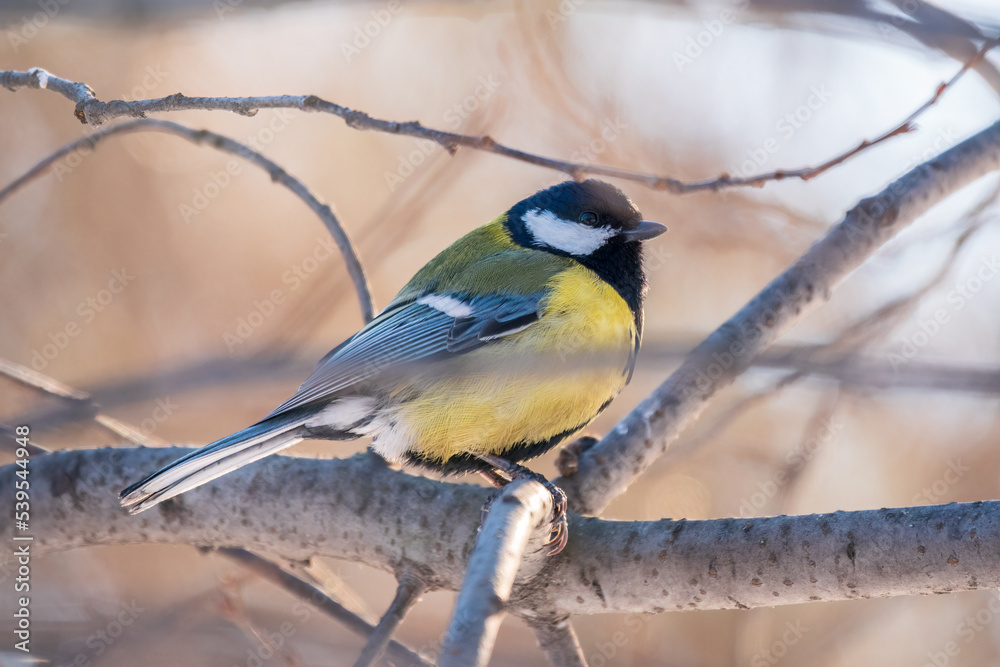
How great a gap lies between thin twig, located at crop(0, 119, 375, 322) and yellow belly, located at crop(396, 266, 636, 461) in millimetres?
551

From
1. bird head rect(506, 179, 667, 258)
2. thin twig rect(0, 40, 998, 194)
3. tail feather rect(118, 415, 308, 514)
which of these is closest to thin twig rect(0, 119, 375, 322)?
thin twig rect(0, 40, 998, 194)

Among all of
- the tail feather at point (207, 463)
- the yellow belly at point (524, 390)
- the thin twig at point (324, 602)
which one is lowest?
the thin twig at point (324, 602)

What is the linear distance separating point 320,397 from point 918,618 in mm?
4127

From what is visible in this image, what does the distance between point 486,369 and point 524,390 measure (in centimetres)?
18

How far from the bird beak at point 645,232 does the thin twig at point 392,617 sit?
1.58m

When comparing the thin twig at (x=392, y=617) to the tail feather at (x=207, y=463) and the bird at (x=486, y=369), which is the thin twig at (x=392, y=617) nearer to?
the bird at (x=486, y=369)

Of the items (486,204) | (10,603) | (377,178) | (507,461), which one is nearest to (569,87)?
(486,204)

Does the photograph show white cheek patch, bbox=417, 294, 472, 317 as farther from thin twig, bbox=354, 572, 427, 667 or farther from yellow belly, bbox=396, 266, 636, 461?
thin twig, bbox=354, 572, 427, 667

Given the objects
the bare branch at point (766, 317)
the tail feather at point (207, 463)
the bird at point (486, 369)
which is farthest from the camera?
the bare branch at point (766, 317)

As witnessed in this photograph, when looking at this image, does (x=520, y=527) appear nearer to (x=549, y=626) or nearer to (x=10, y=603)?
(x=549, y=626)

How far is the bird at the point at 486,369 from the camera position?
96.9 inches

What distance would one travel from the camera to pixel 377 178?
239 inches

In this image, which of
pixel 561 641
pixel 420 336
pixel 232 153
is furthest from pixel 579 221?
pixel 561 641

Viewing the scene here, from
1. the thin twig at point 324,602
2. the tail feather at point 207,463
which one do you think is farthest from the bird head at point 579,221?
the thin twig at point 324,602
